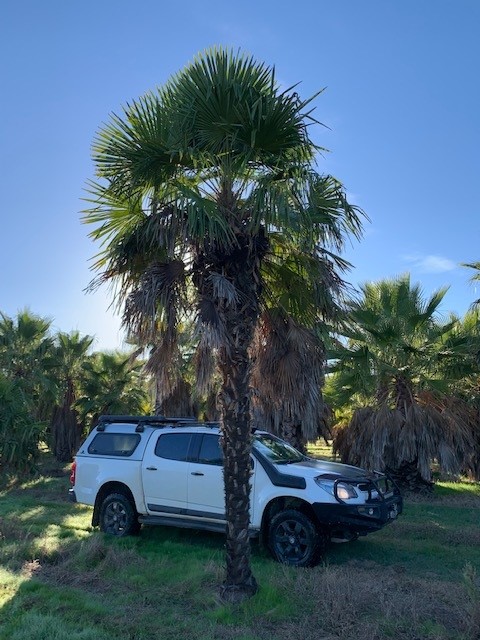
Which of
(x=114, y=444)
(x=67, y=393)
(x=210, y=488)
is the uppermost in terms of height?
(x=67, y=393)

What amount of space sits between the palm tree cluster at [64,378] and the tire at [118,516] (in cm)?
1212

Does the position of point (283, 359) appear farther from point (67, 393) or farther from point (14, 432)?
point (67, 393)

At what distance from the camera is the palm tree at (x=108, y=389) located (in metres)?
24.3

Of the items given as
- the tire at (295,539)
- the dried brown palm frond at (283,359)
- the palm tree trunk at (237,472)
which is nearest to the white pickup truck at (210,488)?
the tire at (295,539)

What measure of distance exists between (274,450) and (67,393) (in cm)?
1854

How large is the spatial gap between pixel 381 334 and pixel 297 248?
8150mm

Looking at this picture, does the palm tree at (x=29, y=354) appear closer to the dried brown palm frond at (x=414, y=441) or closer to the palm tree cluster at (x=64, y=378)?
the palm tree cluster at (x=64, y=378)

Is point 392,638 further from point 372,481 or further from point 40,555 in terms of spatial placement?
point 40,555

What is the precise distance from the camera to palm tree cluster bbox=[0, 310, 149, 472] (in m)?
22.8

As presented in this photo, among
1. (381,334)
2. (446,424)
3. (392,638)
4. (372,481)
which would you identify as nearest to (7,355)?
(381,334)

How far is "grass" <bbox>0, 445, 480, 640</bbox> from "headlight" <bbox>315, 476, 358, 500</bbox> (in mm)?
928

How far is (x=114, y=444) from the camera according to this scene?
10414 millimetres

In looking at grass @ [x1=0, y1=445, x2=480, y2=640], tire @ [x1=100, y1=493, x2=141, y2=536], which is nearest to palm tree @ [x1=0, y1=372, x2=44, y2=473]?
grass @ [x1=0, y1=445, x2=480, y2=640]

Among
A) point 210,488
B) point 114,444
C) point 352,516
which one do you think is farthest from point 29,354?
point 352,516
